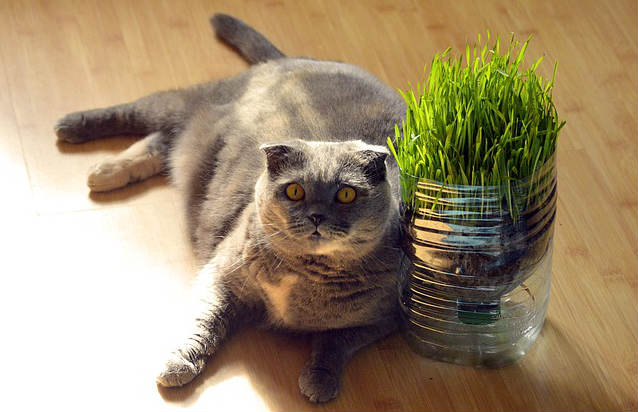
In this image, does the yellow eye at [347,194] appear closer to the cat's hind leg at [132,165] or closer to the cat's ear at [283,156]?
the cat's ear at [283,156]

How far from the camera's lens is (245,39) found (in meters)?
2.80

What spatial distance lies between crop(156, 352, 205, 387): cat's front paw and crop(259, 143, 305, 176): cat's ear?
482mm

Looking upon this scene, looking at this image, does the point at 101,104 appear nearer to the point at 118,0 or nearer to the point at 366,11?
the point at 118,0

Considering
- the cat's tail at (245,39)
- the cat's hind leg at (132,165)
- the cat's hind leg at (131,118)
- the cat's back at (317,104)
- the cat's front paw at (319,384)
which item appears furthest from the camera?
the cat's tail at (245,39)

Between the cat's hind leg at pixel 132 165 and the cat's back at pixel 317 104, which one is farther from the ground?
the cat's back at pixel 317 104

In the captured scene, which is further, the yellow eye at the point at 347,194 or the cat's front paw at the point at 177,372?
the cat's front paw at the point at 177,372

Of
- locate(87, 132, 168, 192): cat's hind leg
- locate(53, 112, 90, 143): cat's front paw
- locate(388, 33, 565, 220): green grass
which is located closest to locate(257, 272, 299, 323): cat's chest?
locate(388, 33, 565, 220): green grass

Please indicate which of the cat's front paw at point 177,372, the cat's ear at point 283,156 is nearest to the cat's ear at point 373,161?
the cat's ear at point 283,156

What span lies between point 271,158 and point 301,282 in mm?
300

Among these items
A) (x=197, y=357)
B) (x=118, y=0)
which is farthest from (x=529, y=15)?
(x=197, y=357)

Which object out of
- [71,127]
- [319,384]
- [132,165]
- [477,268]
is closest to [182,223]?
[132,165]

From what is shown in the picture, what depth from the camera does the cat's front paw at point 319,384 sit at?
196 cm

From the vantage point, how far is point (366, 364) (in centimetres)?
207

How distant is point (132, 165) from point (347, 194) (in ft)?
2.75
